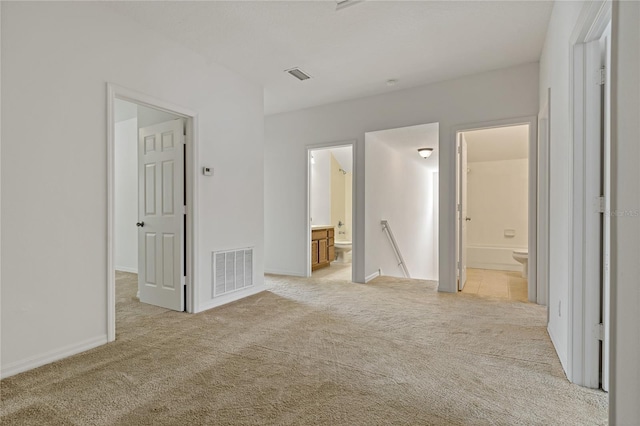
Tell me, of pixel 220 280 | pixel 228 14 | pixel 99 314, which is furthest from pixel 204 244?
pixel 228 14

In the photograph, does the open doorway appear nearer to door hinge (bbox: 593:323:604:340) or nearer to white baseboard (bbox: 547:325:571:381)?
white baseboard (bbox: 547:325:571:381)

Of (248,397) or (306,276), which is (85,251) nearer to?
(248,397)

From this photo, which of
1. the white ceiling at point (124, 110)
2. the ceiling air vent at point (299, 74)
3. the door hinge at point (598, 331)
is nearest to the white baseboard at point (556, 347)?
the door hinge at point (598, 331)

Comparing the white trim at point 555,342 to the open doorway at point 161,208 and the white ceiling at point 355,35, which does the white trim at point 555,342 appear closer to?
the white ceiling at point 355,35

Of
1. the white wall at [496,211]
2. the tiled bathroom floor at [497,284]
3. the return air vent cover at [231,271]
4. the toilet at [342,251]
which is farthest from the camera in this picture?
the toilet at [342,251]

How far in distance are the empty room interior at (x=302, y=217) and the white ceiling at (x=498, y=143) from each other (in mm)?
107

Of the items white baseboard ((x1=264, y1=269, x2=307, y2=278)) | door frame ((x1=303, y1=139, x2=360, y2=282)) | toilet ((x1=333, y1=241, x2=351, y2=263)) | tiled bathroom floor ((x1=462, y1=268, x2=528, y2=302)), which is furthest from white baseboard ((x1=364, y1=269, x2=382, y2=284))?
toilet ((x1=333, y1=241, x2=351, y2=263))

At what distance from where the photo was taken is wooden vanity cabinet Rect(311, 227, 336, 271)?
5925 millimetres

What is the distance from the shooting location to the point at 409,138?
210 inches

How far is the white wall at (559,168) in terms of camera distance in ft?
7.00

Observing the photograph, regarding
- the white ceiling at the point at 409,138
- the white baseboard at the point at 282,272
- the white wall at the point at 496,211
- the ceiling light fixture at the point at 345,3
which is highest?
the ceiling light fixture at the point at 345,3

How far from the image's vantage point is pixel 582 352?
1.95 m

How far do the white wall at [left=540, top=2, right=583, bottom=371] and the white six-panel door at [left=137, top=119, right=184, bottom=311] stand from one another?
3.29 meters

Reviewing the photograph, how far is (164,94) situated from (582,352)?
3.76 metres
